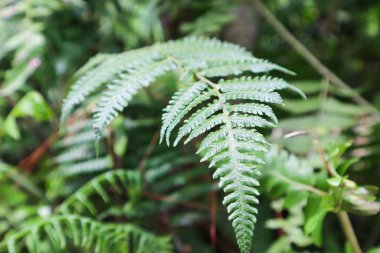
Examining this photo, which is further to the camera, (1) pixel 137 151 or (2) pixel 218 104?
(1) pixel 137 151

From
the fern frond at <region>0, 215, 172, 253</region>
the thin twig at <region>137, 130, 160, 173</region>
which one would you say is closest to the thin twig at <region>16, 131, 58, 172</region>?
A: the thin twig at <region>137, 130, 160, 173</region>

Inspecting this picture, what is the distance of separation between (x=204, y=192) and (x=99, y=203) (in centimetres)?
34

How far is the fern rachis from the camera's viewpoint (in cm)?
60

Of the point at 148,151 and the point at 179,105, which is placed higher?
the point at 148,151

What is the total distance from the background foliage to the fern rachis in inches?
9.2

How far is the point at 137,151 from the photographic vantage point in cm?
141

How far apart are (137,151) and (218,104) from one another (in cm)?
76

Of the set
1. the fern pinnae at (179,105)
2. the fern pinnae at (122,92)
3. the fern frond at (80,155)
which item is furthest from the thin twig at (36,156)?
the fern pinnae at (179,105)

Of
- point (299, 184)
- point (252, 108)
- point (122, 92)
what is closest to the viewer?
point (252, 108)

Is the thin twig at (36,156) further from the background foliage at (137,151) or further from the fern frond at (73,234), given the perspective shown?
the fern frond at (73,234)

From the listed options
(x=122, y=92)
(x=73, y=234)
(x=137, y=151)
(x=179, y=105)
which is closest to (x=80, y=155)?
(x=137, y=151)

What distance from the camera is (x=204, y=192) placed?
134cm

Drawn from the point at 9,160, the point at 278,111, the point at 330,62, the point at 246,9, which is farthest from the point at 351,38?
the point at 9,160

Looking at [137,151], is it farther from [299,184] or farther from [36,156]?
[299,184]
